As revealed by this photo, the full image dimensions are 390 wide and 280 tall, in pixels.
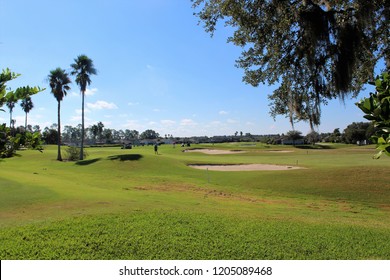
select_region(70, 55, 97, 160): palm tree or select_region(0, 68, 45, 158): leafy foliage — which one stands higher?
select_region(70, 55, 97, 160): palm tree

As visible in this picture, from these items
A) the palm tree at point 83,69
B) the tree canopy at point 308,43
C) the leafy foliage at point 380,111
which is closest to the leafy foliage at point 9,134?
the leafy foliage at point 380,111

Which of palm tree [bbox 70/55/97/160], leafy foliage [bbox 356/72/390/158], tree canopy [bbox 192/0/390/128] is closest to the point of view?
leafy foliage [bbox 356/72/390/158]

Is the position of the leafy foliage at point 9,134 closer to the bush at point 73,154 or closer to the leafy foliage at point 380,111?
the leafy foliage at point 380,111

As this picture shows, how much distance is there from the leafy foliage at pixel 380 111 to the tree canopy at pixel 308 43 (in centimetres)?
598

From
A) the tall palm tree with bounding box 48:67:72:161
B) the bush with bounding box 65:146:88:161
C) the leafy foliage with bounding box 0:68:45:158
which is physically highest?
the tall palm tree with bounding box 48:67:72:161

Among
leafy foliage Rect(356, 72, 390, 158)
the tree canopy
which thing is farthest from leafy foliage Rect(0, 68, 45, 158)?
the tree canopy

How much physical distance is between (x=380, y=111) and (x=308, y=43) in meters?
6.93

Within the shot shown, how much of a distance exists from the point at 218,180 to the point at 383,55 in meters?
14.1

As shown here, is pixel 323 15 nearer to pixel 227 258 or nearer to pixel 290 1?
pixel 290 1

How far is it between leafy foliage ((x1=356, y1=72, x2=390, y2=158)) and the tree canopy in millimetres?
5981

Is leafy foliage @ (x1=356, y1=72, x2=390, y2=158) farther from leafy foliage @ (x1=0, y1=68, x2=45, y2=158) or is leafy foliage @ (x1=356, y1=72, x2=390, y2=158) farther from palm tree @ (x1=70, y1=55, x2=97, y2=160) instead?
palm tree @ (x1=70, y1=55, x2=97, y2=160)

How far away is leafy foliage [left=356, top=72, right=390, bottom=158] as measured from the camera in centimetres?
324

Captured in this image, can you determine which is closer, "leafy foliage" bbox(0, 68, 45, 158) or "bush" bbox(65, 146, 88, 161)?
"leafy foliage" bbox(0, 68, 45, 158)
